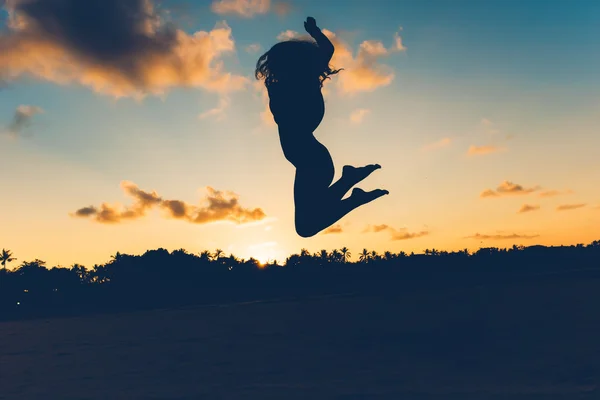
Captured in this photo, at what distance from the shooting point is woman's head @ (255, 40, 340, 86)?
20.7 feet

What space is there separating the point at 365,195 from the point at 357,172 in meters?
0.34

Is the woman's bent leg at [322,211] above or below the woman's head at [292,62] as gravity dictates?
below

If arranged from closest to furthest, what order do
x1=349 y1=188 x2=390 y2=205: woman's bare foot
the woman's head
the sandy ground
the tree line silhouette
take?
the sandy ground
the woman's head
x1=349 y1=188 x2=390 y2=205: woman's bare foot
the tree line silhouette

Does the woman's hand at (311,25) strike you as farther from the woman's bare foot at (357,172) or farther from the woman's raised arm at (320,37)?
the woman's bare foot at (357,172)

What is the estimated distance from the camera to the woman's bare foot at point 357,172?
690 centimetres

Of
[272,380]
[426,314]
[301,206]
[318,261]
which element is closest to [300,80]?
[301,206]

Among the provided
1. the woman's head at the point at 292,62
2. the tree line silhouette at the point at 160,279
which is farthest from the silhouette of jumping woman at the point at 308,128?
the tree line silhouette at the point at 160,279

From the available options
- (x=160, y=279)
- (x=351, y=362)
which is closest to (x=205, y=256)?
(x=160, y=279)

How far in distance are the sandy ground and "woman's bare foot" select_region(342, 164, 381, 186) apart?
2563mm

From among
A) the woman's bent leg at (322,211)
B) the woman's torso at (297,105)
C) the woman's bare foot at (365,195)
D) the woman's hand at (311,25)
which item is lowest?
the woman's bent leg at (322,211)

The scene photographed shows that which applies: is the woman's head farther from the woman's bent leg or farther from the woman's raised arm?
the woman's bent leg

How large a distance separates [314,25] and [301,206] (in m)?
2.32

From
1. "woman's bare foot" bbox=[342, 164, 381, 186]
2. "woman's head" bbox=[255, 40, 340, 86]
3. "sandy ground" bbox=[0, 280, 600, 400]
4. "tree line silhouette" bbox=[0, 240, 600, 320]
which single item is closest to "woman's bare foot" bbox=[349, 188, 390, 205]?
"woman's bare foot" bbox=[342, 164, 381, 186]

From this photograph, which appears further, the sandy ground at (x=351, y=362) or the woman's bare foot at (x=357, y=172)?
the woman's bare foot at (x=357, y=172)
